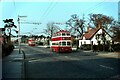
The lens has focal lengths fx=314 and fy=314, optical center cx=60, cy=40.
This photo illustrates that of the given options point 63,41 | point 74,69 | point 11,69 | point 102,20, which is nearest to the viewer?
point 74,69

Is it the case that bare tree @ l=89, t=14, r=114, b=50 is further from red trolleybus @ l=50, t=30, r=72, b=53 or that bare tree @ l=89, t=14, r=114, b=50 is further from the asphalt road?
the asphalt road

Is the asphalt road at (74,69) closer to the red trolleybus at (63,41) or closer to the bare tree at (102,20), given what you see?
the red trolleybus at (63,41)

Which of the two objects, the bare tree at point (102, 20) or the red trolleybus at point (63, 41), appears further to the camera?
the bare tree at point (102, 20)

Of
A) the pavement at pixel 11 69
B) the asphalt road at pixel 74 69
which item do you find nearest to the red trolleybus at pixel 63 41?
the asphalt road at pixel 74 69

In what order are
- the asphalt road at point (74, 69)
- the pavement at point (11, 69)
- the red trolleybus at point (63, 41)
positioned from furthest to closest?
the red trolleybus at point (63, 41), the pavement at point (11, 69), the asphalt road at point (74, 69)

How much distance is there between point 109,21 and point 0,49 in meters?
56.1

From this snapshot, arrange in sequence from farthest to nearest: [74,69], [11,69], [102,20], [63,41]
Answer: [102,20] < [63,41] < [11,69] < [74,69]

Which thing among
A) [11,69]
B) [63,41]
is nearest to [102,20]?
[63,41]

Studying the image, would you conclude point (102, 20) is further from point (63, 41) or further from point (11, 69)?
point (11, 69)

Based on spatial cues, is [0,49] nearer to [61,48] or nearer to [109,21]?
[61,48]

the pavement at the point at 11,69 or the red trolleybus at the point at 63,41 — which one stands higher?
the red trolleybus at the point at 63,41

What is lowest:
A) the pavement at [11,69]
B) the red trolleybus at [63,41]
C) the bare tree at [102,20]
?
the pavement at [11,69]

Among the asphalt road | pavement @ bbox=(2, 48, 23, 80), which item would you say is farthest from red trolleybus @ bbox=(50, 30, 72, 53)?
pavement @ bbox=(2, 48, 23, 80)

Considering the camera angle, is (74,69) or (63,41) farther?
(63,41)
